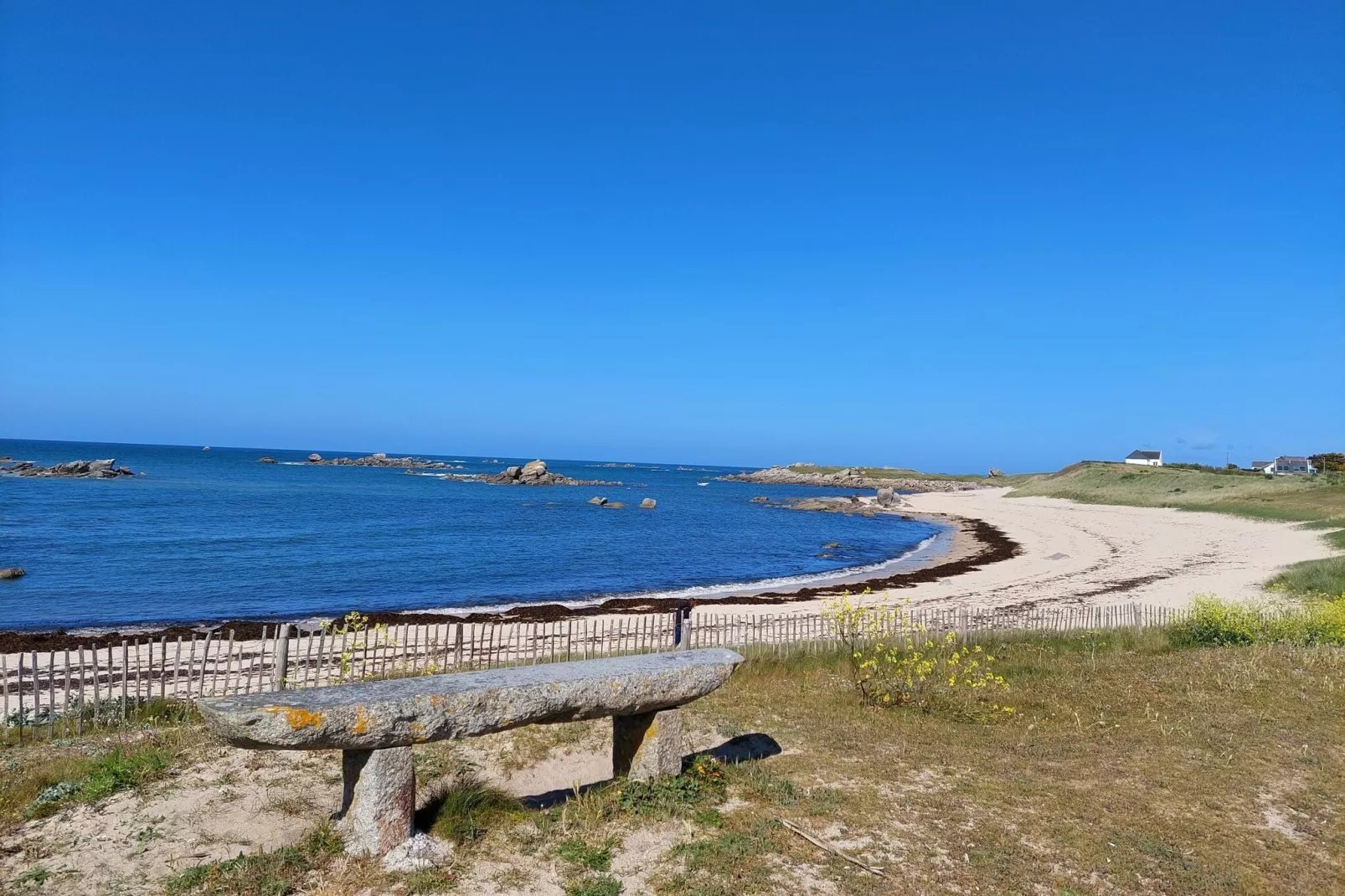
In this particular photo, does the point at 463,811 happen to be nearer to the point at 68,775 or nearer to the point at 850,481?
the point at 68,775

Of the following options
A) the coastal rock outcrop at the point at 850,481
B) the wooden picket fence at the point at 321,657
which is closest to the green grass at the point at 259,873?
the wooden picket fence at the point at 321,657

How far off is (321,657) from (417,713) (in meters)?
6.96

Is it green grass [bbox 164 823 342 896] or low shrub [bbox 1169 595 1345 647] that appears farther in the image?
low shrub [bbox 1169 595 1345 647]

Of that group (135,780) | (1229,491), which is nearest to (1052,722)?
(135,780)

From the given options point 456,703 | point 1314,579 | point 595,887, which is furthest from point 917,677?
point 1314,579

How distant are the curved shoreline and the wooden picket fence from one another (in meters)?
0.77

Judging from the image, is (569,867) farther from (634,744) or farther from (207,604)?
(207,604)

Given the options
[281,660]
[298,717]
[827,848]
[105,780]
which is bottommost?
[281,660]

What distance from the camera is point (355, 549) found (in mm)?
35156

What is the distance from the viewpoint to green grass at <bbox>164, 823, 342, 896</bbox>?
4.71m

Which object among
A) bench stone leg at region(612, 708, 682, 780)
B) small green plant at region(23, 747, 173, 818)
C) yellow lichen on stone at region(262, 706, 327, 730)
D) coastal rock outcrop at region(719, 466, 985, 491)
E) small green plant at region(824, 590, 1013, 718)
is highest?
yellow lichen on stone at region(262, 706, 327, 730)

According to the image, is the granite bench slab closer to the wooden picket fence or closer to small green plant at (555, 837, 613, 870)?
small green plant at (555, 837, 613, 870)

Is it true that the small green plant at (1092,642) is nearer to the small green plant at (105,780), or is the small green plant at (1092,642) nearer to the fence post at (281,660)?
the fence post at (281,660)

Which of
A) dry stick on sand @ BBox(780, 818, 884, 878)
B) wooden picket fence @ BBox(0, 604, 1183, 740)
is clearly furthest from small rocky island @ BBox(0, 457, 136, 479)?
dry stick on sand @ BBox(780, 818, 884, 878)
